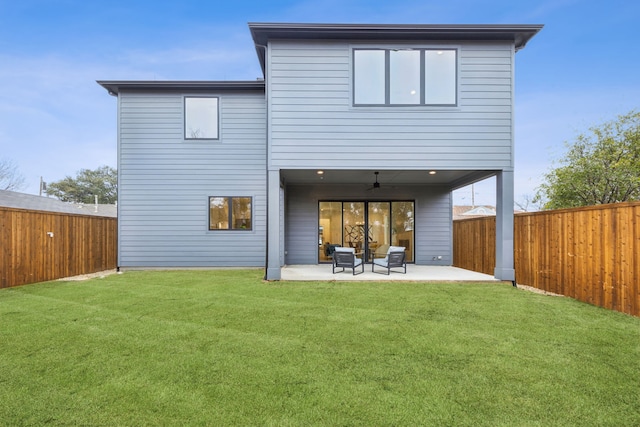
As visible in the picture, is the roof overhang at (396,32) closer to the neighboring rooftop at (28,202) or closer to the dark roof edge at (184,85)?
the dark roof edge at (184,85)

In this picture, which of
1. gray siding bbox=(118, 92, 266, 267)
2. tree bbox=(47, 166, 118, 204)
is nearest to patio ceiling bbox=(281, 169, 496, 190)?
gray siding bbox=(118, 92, 266, 267)

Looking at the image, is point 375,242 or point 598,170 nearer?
point 375,242

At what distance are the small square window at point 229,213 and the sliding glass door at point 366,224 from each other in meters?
2.61

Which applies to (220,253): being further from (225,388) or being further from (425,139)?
(225,388)

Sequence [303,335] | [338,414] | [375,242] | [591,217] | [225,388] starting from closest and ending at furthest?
[338,414], [225,388], [303,335], [591,217], [375,242]

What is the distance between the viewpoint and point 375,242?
10828 mm

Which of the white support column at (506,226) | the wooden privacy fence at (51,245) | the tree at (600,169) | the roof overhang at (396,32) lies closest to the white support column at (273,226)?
the roof overhang at (396,32)

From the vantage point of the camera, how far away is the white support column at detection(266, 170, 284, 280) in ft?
23.2

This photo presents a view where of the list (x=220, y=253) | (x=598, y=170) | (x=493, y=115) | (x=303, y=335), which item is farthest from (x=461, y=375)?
(x=598, y=170)

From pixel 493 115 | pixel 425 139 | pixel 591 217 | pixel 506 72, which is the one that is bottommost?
pixel 591 217

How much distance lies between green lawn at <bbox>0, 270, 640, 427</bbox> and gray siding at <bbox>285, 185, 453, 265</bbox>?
499cm

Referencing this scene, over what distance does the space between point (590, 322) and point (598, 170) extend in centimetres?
1042

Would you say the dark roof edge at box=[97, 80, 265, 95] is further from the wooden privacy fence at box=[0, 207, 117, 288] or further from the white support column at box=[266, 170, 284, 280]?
the wooden privacy fence at box=[0, 207, 117, 288]

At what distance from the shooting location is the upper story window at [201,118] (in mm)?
9273
